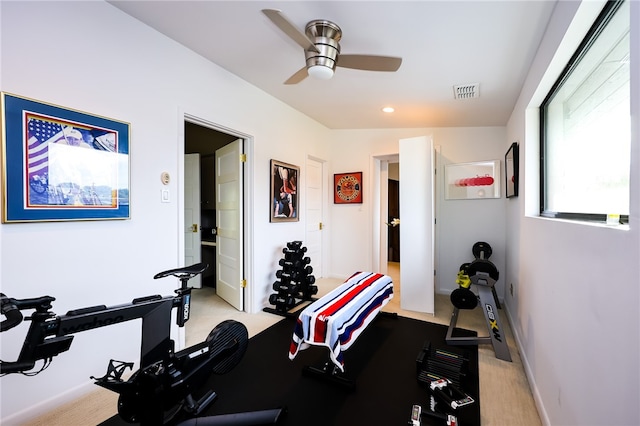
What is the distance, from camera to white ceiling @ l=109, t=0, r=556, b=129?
1798 millimetres

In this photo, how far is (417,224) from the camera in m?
3.27

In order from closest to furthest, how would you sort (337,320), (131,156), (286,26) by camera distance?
(286,26)
(337,320)
(131,156)

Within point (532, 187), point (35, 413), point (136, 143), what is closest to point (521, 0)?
point (532, 187)

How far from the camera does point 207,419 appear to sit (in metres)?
1.52

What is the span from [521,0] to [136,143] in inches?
105

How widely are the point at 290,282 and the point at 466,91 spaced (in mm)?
2762

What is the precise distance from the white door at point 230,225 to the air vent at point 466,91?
2.37m

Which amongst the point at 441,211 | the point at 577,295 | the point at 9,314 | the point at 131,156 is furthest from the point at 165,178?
the point at 441,211

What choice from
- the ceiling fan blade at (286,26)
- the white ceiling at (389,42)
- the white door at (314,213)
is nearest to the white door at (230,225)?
the white ceiling at (389,42)

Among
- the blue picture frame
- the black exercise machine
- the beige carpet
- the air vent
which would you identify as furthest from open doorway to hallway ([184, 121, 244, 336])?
the black exercise machine

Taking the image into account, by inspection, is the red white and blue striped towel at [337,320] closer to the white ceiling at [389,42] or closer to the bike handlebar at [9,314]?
the bike handlebar at [9,314]

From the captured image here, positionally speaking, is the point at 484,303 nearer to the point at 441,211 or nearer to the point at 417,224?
the point at 417,224

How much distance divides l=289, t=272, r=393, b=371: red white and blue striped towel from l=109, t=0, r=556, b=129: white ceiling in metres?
1.97

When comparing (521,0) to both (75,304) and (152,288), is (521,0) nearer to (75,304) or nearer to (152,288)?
(152,288)
